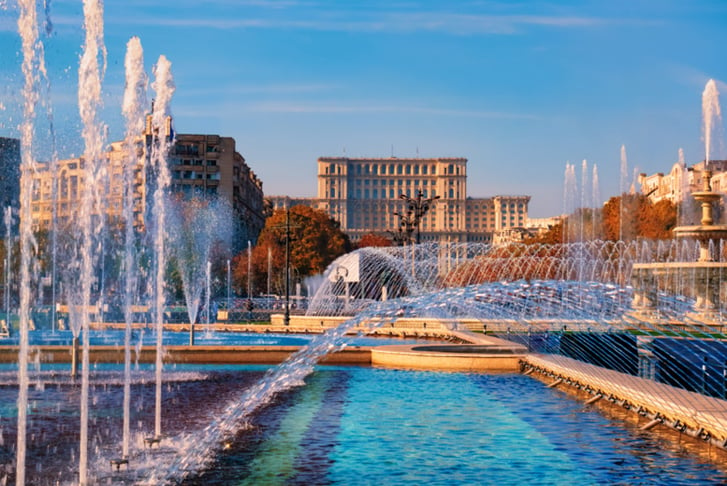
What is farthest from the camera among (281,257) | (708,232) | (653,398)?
(281,257)

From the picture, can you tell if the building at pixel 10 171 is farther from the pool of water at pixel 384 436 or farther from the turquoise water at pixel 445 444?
the turquoise water at pixel 445 444

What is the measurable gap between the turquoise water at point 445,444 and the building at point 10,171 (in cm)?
4115

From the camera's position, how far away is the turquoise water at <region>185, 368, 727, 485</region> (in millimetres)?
10836

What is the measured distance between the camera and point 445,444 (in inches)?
503

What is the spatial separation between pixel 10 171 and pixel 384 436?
4794cm

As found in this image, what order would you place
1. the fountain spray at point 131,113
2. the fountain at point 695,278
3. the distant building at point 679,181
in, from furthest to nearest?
the distant building at point 679,181, the fountain at point 695,278, the fountain spray at point 131,113

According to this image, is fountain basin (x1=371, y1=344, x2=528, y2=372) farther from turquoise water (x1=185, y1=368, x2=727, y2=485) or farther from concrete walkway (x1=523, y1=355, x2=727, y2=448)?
turquoise water (x1=185, y1=368, x2=727, y2=485)

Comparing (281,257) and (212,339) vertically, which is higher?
(281,257)

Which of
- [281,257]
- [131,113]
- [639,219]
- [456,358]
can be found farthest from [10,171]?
[639,219]

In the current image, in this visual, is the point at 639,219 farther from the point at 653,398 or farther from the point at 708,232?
the point at 653,398

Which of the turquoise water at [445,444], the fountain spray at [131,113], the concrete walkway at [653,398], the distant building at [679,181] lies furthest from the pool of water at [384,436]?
the distant building at [679,181]

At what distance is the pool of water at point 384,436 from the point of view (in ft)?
35.7

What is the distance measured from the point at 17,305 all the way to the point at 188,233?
13.6 meters

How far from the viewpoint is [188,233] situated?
73.7m
